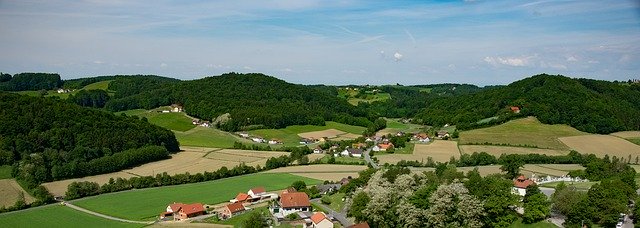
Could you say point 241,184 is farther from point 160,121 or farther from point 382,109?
point 382,109

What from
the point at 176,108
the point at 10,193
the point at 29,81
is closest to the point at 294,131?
the point at 176,108

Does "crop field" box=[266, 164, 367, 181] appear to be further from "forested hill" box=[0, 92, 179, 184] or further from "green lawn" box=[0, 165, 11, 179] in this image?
"green lawn" box=[0, 165, 11, 179]

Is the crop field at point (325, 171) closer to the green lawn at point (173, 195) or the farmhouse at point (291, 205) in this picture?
the green lawn at point (173, 195)

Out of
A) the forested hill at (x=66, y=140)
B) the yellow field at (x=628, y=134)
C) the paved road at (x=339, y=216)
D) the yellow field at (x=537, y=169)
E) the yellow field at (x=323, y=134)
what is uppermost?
the forested hill at (x=66, y=140)

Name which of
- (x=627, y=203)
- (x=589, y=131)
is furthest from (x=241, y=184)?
(x=589, y=131)

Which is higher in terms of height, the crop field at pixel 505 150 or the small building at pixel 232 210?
the crop field at pixel 505 150

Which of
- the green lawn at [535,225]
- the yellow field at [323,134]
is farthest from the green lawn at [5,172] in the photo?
the yellow field at [323,134]

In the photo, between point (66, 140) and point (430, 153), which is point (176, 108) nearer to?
point (66, 140)
